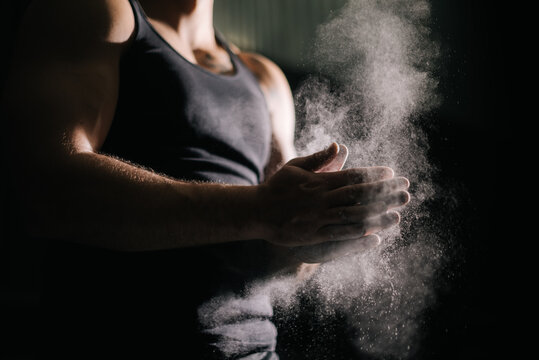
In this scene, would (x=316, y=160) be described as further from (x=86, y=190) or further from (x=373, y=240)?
(x=86, y=190)

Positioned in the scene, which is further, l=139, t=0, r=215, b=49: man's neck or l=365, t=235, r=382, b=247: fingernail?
l=139, t=0, r=215, b=49: man's neck

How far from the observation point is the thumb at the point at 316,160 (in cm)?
55

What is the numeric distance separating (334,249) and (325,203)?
13 cm

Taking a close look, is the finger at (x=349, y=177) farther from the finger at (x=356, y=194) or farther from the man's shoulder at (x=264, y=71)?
the man's shoulder at (x=264, y=71)

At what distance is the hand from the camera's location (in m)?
0.49

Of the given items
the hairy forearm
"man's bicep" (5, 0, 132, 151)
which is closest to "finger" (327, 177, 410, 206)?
the hairy forearm

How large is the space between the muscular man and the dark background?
43 centimetres

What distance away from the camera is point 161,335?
0.63m

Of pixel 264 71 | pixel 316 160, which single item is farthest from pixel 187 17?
pixel 316 160

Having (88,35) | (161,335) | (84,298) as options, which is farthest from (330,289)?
(88,35)

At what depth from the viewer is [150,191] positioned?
513mm

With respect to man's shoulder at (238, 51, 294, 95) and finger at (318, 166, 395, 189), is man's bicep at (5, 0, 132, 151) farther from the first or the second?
man's shoulder at (238, 51, 294, 95)

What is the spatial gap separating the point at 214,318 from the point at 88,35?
51cm

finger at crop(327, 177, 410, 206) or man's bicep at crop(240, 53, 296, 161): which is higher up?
finger at crop(327, 177, 410, 206)
